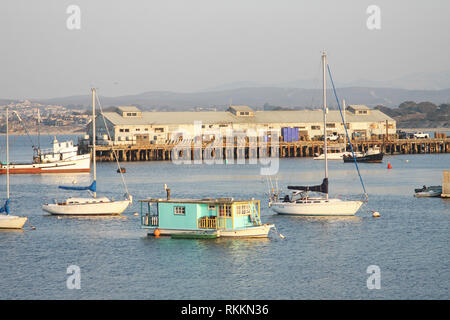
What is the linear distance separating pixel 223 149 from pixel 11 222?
88.5m

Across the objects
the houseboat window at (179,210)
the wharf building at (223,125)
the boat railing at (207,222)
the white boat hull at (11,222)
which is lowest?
the white boat hull at (11,222)

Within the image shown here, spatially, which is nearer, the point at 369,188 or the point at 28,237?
the point at 28,237

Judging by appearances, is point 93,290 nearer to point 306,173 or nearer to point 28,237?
point 28,237

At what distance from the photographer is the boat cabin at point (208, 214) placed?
142 feet

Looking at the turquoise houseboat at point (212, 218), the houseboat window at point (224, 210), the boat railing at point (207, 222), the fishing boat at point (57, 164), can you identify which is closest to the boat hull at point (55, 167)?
the fishing boat at point (57, 164)

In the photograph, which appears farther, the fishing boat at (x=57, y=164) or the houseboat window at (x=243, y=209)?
the fishing boat at (x=57, y=164)

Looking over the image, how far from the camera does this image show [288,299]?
32375 mm

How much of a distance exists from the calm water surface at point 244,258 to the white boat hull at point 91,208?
867 millimetres

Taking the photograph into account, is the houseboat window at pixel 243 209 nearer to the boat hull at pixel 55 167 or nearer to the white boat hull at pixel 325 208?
the white boat hull at pixel 325 208

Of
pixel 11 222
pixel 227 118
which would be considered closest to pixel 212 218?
pixel 11 222

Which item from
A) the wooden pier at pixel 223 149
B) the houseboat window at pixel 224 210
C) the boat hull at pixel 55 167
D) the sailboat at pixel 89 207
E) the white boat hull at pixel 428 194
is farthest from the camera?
the wooden pier at pixel 223 149
